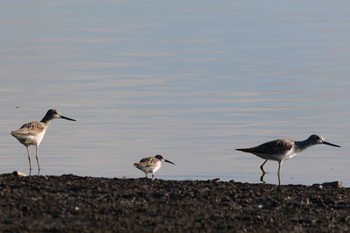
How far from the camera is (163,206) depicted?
13.7 m

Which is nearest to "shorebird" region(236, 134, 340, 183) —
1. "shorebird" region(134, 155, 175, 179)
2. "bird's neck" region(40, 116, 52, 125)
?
"shorebird" region(134, 155, 175, 179)

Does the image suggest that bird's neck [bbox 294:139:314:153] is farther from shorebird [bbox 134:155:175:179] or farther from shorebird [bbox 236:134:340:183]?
shorebird [bbox 134:155:175:179]

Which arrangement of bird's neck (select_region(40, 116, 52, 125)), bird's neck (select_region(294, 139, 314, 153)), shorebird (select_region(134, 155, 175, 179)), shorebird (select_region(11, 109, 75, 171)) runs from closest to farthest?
shorebird (select_region(134, 155, 175, 179))
shorebird (select_region(11, 109, 75, 171))
bird's neck (select_region(294, 139, 314, 153))
bird's neck (select_region(40, 116, 52, 125))

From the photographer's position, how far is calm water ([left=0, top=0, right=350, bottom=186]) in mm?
20109

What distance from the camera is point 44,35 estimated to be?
116 ft

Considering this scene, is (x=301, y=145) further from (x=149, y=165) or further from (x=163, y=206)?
(x=163, y=206)

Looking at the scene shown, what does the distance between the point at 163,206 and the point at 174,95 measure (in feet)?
37.3

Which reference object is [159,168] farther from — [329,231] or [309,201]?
[329,231]

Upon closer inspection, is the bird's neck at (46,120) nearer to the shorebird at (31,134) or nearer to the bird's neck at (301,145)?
the shorebird at (31,134)

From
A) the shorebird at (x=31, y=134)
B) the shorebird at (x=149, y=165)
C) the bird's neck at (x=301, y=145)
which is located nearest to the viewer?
the shorebird at (x=149, y=165)

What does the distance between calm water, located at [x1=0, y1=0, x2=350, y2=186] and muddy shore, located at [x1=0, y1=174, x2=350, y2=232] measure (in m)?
3.25

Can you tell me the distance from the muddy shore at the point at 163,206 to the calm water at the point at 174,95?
325 centimetres

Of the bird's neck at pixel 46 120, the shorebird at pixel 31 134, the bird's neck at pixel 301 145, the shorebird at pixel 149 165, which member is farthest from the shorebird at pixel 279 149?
the bird's neck at pixel 46 120

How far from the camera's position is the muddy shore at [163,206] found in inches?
492
